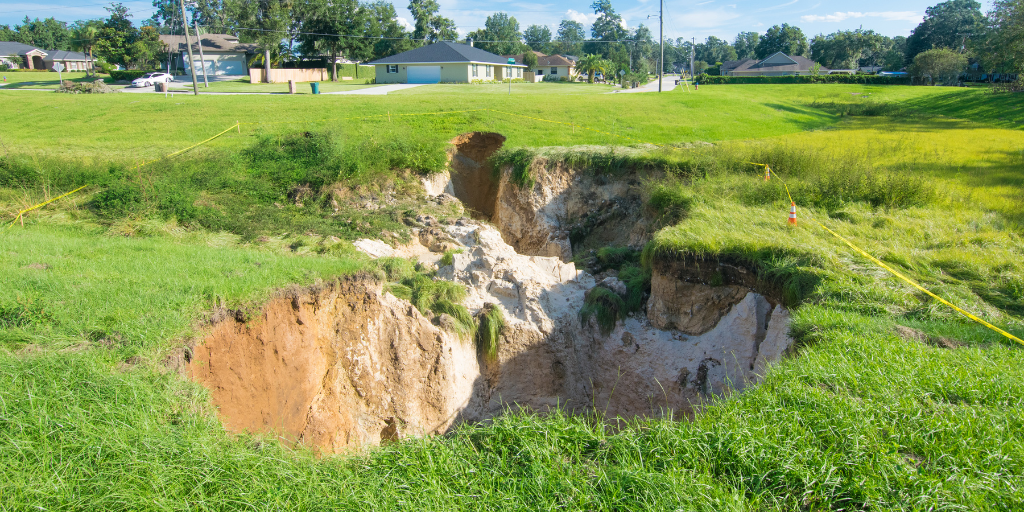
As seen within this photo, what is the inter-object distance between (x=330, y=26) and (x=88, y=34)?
90.5ft

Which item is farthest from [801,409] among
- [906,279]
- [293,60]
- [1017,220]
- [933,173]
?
[293,60]

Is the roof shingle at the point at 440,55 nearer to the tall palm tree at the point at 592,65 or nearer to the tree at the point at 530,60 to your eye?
the tall palm tree at the point at 592,65

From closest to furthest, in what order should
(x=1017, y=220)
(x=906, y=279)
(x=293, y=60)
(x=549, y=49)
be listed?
1. (x=906, y=279)
2. (x=1017, y=220)
3. (x=293, y=60)
4. (x=549, y=49)

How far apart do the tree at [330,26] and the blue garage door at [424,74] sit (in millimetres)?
6925

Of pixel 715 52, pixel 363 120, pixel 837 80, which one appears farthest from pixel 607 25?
pixel 363 120

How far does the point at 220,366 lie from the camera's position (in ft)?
20.3

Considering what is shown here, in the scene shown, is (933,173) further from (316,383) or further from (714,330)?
(316,383)

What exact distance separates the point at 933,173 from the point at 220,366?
600 inches

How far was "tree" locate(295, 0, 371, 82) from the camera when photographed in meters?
46.8

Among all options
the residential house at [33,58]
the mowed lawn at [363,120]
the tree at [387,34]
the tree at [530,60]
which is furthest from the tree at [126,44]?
the tree at [530,60]

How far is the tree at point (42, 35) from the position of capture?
7769cm

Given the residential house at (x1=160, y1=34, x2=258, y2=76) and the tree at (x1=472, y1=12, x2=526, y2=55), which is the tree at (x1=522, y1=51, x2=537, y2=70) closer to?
the tree at (x1=472, y1=12, x2=526, y2=55)

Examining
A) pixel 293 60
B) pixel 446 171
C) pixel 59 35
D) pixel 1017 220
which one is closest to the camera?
pixel 1017 220

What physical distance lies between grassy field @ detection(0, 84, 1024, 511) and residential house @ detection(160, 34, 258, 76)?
43.7 m
